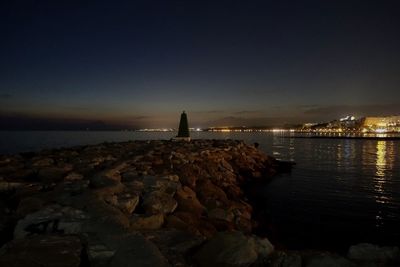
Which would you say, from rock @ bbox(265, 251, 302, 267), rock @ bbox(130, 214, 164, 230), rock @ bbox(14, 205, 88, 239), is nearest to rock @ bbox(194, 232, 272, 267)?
rock @ bbox(265, 251, 302, 267)

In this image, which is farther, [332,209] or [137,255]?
[332,209]

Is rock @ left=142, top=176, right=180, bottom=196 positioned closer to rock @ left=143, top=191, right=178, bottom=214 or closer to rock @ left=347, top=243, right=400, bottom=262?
rock @ left=143, top=191, right=178, bottom=214

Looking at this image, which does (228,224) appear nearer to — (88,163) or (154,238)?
(154,238)

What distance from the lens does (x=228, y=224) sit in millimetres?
→ 8859

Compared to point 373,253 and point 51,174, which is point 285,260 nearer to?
point 373,253

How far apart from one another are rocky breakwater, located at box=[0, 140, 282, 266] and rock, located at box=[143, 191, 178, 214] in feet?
0.09

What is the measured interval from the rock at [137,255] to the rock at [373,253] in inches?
109

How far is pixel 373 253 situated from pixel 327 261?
0.89 m

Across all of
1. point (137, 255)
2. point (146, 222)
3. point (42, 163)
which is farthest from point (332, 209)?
point (42, 163)

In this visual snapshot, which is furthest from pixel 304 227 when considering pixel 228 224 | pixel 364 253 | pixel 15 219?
pixel 15 219

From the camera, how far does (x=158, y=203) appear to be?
306 inches

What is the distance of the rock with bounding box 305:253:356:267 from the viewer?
4.29 metres

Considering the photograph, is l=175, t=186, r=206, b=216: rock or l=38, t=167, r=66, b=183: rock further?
l=38, t=167, r=66, b=183: rock

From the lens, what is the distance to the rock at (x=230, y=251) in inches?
177
